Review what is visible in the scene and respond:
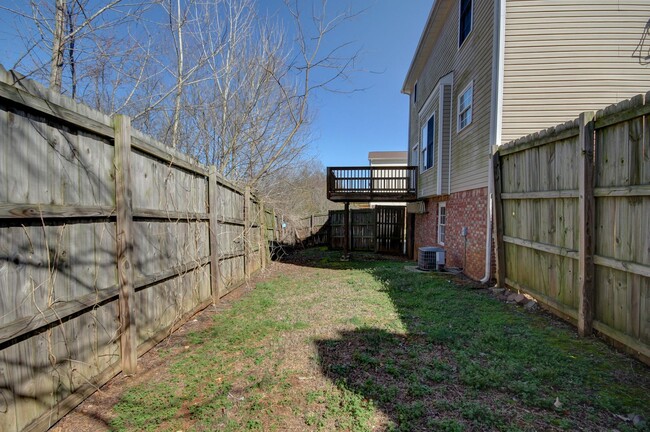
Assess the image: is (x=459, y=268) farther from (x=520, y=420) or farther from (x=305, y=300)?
(x=520, y=420)

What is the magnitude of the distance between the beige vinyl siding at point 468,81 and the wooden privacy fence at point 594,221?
72.5 inches

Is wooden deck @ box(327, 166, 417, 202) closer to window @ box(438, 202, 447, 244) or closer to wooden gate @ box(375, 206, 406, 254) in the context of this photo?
window @ box(438, 202, 447, 244)

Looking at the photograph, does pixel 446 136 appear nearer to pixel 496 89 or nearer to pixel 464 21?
pixel 496 89

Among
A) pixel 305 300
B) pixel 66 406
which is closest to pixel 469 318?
pixel 305 300

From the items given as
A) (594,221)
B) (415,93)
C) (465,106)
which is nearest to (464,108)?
(465,106)

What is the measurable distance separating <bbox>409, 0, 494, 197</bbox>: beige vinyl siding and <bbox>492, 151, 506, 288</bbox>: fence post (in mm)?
604

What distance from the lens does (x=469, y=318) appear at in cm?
423

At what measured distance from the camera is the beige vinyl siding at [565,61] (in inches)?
233

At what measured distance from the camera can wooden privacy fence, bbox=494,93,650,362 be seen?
281 cm

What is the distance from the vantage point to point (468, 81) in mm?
7348

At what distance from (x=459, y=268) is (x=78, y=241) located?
304 inches

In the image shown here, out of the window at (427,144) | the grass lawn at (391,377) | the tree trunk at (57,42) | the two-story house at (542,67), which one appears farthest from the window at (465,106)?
the tree trunk at (57,42)

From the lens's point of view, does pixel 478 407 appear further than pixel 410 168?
No

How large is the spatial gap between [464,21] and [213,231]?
311 inches
